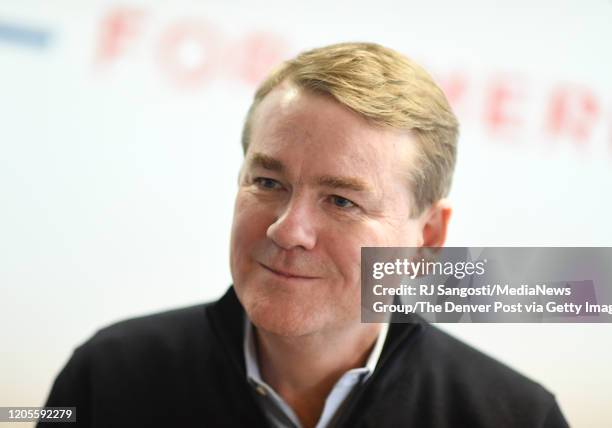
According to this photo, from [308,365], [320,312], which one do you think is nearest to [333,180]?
[320,312]

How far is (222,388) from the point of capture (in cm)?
105

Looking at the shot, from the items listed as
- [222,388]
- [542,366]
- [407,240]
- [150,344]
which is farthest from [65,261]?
[542,366]

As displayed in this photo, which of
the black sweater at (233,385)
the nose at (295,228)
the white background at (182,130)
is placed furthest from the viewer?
the white background at (182,130)

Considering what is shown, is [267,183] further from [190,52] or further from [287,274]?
[190,52]

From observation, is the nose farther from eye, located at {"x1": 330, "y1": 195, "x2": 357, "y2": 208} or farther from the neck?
the neck

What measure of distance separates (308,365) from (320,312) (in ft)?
0.54

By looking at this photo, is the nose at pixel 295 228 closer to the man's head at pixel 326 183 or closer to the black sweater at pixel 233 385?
the man's head at pixel 326 183

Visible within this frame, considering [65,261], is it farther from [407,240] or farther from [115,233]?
[407,240]

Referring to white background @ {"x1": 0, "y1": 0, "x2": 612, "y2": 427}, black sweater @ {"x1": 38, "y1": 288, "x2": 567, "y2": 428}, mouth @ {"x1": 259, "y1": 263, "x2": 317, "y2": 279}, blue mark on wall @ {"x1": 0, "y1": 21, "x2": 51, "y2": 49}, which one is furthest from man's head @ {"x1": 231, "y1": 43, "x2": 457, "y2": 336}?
blue mark on wall @ {"x1": 0, "y1": 21, "x2": 51, "y2": 49}

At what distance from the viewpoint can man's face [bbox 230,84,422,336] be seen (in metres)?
0.92

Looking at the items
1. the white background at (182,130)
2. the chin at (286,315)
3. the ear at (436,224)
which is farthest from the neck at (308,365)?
the white background at (182,130)

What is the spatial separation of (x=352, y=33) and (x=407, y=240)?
855 mm

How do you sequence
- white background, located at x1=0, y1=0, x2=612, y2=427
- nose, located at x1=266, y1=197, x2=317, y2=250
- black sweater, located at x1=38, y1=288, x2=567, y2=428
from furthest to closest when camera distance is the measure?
white background, located at x1=0, y1=0, x2=612, y2=427 < black sweater, located at x1=38, y1=288, x2=567, y2=428 < nose, located at x1=266, y1=197, x2=317, y2=250

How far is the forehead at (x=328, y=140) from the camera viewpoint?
36.0 inches
